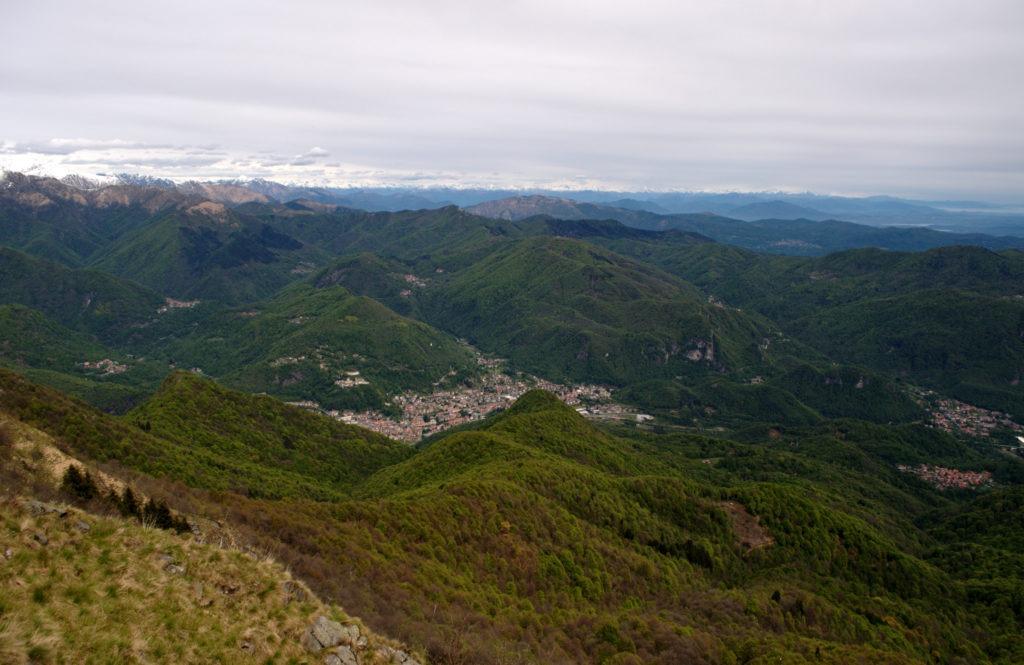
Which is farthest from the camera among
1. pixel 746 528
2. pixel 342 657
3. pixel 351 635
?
pixel 746 528

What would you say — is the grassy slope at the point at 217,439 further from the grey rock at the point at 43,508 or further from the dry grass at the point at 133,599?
the dry grass at the point at 133,599

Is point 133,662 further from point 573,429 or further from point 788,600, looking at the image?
point 573,429

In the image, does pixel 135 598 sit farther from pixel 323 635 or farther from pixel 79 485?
pixel 79 485

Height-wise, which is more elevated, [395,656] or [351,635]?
[351,635]

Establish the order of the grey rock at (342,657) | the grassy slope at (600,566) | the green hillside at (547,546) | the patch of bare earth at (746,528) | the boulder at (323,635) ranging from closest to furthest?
the grey rock at (342,657), the boulder at (323,635), the green hillside at (547,546), the grassy slope at (600,566), the patch of bare earth at (746,528)

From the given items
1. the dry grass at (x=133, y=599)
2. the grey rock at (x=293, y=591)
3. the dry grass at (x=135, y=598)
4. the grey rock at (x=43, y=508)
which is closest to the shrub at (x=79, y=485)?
the dry grass at (x=135, y=598)

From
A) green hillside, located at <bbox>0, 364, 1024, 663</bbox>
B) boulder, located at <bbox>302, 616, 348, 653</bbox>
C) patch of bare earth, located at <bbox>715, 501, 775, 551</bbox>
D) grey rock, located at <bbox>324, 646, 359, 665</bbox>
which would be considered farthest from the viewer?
patch of bare earth, located at <bbox>715, 501, 775, 551</bbox>

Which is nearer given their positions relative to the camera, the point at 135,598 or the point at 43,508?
the point at 135,598

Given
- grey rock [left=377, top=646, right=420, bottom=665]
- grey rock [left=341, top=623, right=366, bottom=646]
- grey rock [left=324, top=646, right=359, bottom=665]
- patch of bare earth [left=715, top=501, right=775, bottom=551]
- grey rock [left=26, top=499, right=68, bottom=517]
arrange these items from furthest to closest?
patch of bare earth [left=715, top=501, right=775, bottom=551], grey rock [left=377, top=646, right=420, bottom=665], grey rock [left=341, top=623, right=366, bottom=646], grey rock [left=324, top=646, right=359, bottom=665], grey rock [left=26, top=499, right=68, bottom=517]

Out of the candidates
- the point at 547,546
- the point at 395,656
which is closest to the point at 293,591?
the point at 395,656

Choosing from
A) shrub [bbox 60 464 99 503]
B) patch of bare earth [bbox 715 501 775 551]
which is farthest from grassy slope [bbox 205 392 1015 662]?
shrub [bbox 60 464 99 503]

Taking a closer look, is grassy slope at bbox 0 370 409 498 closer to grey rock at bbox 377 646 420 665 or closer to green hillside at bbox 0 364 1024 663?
green hillside at bbox 0 364 1024 663

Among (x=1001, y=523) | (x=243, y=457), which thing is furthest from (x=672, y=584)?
(x=1001, y=523)
